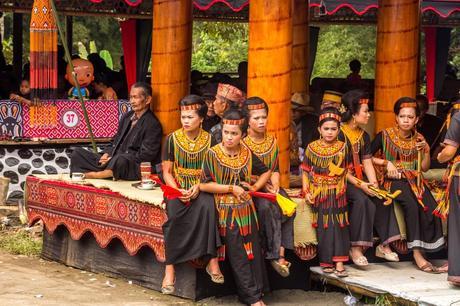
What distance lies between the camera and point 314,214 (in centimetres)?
765

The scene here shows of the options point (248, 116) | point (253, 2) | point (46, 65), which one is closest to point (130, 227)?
point (248, 116)

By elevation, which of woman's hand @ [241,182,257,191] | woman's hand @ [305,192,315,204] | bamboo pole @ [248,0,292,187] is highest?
bamboo pole @ [248,0,292,187]

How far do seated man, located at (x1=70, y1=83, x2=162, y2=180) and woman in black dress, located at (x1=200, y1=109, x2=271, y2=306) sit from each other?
186cm

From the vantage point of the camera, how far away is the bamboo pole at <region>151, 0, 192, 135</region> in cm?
903

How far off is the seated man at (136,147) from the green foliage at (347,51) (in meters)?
18.0

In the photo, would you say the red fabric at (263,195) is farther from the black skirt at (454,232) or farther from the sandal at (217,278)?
the black skirt at (454,232)

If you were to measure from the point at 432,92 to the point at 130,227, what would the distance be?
11.4m

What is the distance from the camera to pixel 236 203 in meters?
7.21

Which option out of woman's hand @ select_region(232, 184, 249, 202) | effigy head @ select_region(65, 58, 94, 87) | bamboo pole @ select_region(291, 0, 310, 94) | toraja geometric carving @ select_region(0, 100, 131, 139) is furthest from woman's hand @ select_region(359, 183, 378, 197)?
effigy head @ select_region(65, 58, 94, 87)

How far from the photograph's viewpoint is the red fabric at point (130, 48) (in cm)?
1457

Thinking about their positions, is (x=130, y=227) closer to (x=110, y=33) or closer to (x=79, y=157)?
(x=79, y=157)

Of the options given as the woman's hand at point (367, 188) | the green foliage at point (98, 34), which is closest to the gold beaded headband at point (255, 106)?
the woman's hand at point (367, 188)

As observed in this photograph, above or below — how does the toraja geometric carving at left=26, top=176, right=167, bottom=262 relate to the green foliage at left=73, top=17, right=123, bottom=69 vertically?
below

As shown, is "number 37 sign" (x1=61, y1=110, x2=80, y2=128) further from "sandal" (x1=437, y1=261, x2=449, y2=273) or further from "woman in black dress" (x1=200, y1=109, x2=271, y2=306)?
"sandal" (x1=437, y1=261, x2=449, y2=273)
